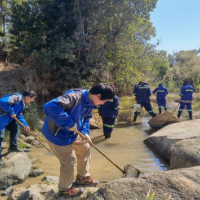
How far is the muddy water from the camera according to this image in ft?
11.8

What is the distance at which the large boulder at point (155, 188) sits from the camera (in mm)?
1884

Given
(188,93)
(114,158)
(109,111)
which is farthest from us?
(188,93)

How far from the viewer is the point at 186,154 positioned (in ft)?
10.7

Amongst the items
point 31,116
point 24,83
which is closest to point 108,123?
point 31,116

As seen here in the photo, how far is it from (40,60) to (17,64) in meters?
1.74

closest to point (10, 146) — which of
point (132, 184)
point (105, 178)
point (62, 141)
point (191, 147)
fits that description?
point (105, 178)

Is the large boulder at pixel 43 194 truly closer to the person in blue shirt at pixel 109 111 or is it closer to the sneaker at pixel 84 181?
the sneaker at pixel 84 181

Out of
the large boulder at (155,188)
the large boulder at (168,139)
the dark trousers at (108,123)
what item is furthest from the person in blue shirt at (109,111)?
the large boulder at (155,188)

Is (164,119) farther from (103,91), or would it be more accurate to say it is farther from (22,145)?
(103,91)

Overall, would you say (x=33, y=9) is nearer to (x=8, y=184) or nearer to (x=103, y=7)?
(x=103, y=7)

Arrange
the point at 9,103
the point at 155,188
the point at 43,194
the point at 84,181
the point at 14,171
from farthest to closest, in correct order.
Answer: the point at 9,103 < the point at 14,171 < the point at 84,181 < the point at 43,194 < the point at 155,188

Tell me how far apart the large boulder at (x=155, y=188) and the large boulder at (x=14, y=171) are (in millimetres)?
1784

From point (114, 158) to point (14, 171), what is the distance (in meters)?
2.06

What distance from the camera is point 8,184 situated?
10.1 ft
